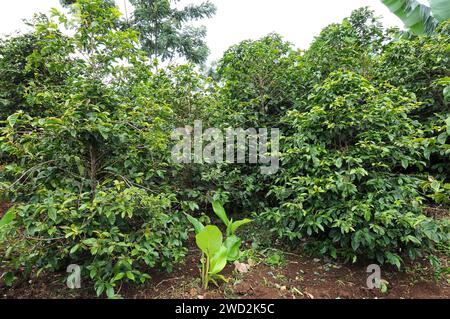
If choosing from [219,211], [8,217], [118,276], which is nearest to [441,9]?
[219,211]

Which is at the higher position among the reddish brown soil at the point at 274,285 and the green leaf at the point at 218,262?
the green leaf at the point at 218,262

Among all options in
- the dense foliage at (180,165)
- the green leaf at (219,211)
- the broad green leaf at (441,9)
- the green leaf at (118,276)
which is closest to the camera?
the green leaf at (118,276)

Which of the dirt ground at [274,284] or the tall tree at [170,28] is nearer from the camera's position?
the dirt ground at [274,284]

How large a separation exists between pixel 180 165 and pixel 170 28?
733 cm

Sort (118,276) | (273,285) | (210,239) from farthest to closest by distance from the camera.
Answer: (273,285)
(210,239)
(118,276)

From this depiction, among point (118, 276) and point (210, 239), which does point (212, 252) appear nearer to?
point (210, 239)

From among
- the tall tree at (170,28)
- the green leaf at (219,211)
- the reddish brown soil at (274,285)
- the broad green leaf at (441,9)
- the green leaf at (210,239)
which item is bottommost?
the reddish brown soil at (274,285)

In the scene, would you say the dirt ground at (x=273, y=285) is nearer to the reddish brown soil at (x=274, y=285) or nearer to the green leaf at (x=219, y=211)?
the reddish brown soil at (x=274, y=285)

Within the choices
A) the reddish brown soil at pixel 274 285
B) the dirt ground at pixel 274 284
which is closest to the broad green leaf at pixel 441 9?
the dirt ground at pixel 274 284

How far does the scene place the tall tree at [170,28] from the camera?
26.5 feet

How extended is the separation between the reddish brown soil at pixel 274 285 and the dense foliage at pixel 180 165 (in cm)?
14

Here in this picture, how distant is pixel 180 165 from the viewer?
2582 mm

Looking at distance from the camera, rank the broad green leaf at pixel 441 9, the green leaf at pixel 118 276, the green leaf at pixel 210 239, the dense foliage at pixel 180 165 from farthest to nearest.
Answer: the broad green leaf at pixel 441 9 → the green leaf at pixel 210 239 → the dense foliage at pixel 180 165 → the green leaf at pixel 118 276

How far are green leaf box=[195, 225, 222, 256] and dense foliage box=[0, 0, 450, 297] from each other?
0.70 feet
